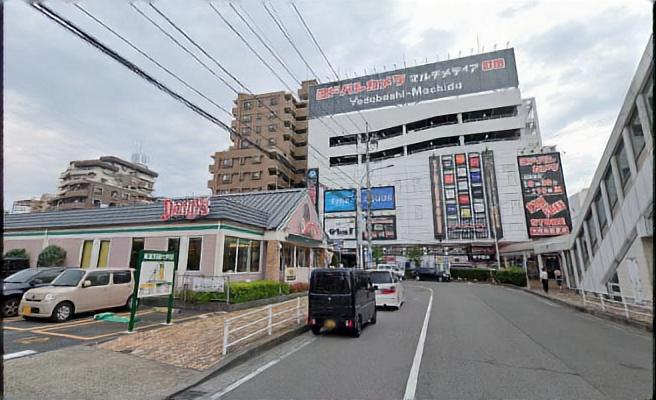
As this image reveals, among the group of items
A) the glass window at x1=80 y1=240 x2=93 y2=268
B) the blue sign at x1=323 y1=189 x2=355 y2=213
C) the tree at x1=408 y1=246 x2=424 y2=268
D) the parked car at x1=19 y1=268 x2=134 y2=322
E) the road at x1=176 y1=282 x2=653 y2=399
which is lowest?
the road at x1=176 y1=282 x2=653 y2=399

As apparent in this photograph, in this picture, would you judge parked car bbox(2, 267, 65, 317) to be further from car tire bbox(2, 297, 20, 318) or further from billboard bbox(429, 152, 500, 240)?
billboard bbox(429, 152, 500, 240)

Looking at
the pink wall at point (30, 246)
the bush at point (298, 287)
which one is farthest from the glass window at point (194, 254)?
the pink wall at point (30, 246)

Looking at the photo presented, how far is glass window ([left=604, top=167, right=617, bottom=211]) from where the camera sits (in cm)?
1512

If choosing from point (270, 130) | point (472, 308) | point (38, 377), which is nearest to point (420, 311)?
point (472, 308)

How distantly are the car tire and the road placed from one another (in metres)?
9.20

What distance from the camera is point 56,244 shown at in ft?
57.8

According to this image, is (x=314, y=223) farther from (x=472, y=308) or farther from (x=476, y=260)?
(x=476, y=260)

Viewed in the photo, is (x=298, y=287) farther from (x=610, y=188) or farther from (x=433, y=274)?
(x=433, y=274)

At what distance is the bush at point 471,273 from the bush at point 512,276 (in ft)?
13.0

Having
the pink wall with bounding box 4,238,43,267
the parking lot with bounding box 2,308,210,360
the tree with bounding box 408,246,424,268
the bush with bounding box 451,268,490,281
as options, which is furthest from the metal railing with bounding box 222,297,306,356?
the tree with bounding box 408,246,424,268

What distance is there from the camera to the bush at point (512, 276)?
3078 centimetres

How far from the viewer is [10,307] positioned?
34.0 ft

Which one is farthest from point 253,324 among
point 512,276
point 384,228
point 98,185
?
point 98,185

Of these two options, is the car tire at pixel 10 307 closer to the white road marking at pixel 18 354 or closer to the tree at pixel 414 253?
the white road marking at pixel 18 354
